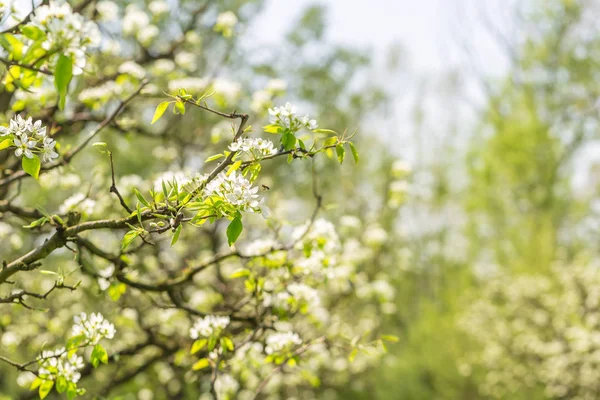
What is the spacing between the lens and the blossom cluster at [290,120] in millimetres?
1481

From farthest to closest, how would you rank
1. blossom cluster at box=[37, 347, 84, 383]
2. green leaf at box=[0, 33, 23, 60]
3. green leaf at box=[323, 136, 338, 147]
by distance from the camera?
blossom cluster at box=[37, 347, 84, 383] → green leaf at box=[323, 136, 338, 147] → green leaf at box=[0, 33, 23, 60]

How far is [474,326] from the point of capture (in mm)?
8758

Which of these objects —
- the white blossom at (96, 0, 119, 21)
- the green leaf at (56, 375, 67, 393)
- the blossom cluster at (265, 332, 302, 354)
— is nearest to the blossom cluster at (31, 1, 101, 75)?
the green leaf at (56, 375, 67, 393)

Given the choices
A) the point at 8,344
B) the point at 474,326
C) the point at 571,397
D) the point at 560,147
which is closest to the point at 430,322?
the point at 474,326

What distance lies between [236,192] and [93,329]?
2.62 ft

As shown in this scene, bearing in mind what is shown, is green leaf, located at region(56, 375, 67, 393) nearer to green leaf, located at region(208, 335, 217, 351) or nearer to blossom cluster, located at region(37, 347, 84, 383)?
blossom cluster, located at region(37, 347, 84, 383)

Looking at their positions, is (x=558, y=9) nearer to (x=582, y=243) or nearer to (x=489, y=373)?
(x=582, y=243)

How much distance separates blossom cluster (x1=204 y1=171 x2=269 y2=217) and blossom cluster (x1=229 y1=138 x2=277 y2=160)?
0.34 ft

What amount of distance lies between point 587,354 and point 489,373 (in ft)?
6.48

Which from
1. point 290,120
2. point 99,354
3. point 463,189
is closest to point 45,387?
point 99,354

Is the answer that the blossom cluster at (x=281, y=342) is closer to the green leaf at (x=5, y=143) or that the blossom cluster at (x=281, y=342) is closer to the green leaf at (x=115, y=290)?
the green leaf at (x=115, y=290)

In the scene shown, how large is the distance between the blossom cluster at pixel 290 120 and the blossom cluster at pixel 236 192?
0.78ft

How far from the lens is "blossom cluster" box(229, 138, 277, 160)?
1419 millimetres

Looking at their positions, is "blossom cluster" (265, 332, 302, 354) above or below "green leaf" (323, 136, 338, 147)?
below
